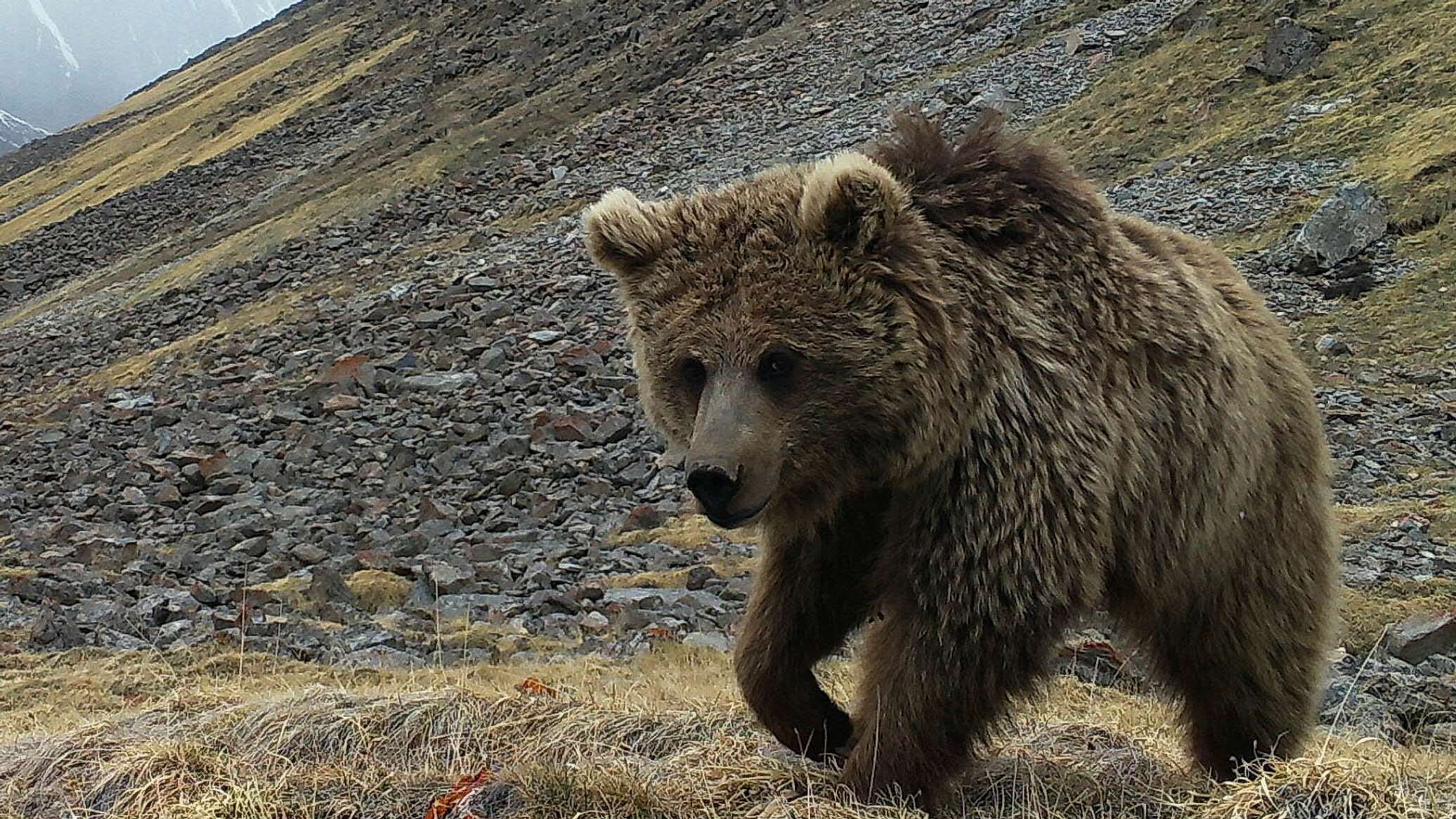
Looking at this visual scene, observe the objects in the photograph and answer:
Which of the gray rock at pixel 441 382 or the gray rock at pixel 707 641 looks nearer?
the gray rock at pixel 707 641

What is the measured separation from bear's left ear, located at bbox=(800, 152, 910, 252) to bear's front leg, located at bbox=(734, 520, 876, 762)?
90 centimetres

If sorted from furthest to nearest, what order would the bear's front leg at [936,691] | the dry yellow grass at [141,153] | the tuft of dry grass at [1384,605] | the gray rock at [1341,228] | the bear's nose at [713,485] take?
1. the dry yellow grass at [141,153]
2. the gray rock at [1341,228]
3. the tuft of dry grass at [1384,605]
4. the bear's front leg at [936,691]
5. the bear's nose at [713,485]

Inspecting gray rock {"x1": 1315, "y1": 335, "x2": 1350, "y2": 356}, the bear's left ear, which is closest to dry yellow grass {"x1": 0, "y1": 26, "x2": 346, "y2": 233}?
gray rock {"x1": 1315, "y1": 335, "x2": 1350, "y2": 356}

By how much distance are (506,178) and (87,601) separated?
61.2ft

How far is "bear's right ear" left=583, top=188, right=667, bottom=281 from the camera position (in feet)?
13.0

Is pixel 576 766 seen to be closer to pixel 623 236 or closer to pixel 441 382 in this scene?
pixel 623 236

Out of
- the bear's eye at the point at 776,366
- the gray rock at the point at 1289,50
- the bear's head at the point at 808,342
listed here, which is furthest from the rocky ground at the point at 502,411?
the gray rock at the point at 1289,50

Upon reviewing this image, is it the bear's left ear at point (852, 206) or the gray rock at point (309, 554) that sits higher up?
the bear's left ear at point (852, 206)

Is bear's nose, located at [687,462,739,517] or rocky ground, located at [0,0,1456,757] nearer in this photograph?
bear's nose, located at [687,462,739,517]

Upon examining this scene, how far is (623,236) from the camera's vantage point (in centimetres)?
401

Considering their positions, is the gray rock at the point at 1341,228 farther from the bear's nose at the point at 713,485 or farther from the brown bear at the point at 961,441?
the bear's nose at the point at 713,485

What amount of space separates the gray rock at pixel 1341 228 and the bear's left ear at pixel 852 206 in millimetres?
12736

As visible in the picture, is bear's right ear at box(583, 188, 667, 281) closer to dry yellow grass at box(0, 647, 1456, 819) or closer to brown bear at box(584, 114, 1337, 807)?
brown bear at box(584, 114, 1337, 807)

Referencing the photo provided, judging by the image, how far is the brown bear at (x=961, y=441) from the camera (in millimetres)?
3635
